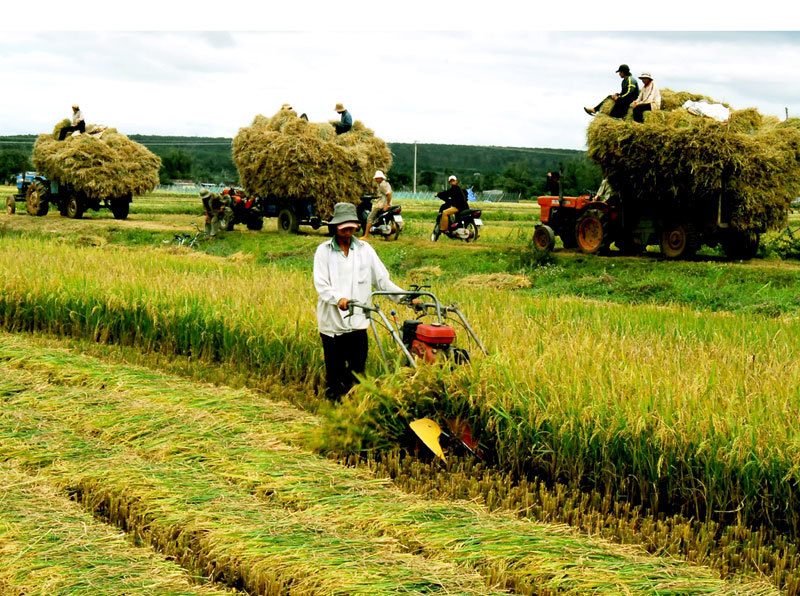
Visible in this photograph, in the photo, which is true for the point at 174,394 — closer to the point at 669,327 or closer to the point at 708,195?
the point at 669,327

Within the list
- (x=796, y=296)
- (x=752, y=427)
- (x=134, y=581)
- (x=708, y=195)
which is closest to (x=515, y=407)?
(x=752, y=427)

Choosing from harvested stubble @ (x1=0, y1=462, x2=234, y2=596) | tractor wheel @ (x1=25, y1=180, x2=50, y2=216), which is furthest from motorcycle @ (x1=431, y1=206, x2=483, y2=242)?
harvested stubble @ (x1=0, y1=462, x2=234, y2=596)

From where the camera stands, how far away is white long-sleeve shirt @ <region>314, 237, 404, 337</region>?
6.35 metres

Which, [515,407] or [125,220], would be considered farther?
[125,220]

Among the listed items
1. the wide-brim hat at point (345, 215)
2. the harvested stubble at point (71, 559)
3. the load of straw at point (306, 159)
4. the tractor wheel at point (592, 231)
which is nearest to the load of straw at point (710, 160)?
the tractor wheel at point (592, 231)

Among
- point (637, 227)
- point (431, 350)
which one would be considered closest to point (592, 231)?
point (637, 227)

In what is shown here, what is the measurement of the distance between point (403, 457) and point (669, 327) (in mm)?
3889

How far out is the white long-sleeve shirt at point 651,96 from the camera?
46.7 ft

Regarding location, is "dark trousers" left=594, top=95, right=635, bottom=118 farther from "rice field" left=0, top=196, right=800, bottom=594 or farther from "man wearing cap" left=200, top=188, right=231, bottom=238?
"man wearing cap" left=200, top=188, right=231, bottom=238

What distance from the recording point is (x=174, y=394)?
6.99 meters

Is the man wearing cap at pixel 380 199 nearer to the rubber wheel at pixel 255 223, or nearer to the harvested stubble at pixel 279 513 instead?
the rubber wheel at pixel 255 223

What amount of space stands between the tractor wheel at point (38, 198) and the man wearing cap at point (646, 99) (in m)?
17.2

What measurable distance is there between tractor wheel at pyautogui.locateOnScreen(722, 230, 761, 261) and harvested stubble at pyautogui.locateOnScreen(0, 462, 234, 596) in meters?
12.3

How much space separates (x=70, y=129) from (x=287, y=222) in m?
7.67
